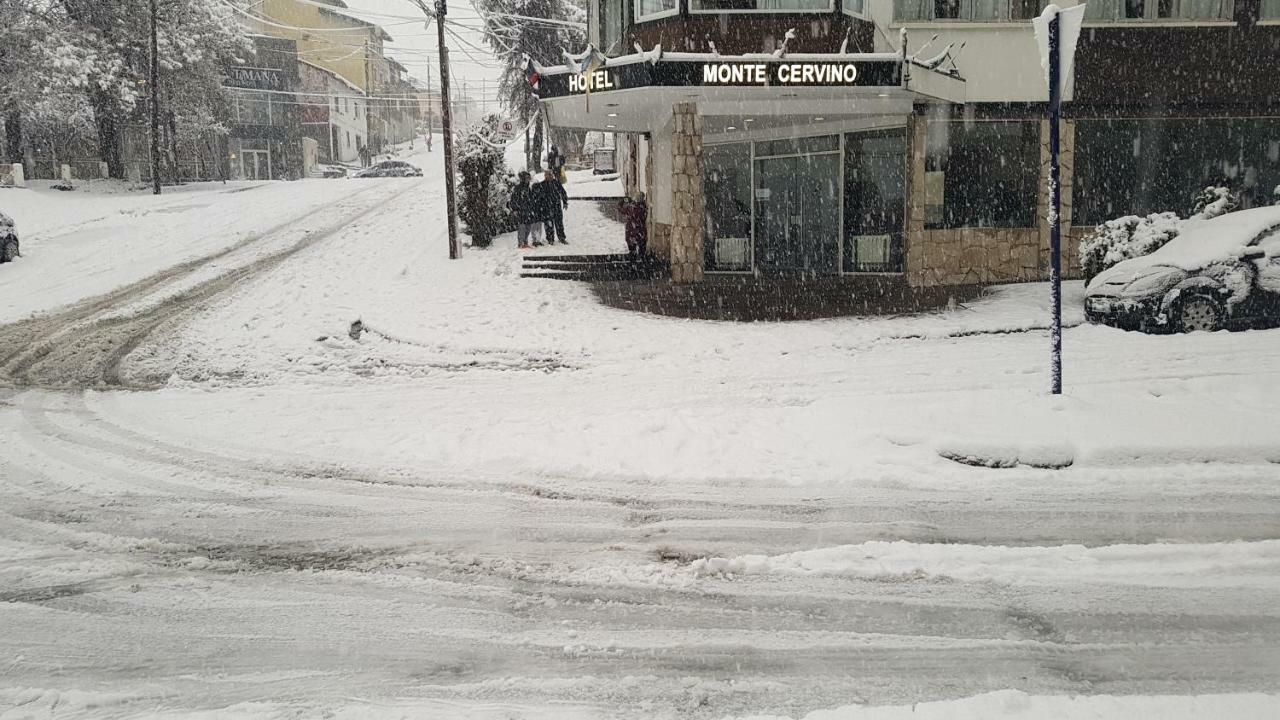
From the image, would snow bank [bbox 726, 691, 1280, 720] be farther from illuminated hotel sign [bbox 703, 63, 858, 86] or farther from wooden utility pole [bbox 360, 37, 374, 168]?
wooden utility pole [bbox 360, 37, 374, 168]

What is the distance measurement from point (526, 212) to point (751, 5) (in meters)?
6.50

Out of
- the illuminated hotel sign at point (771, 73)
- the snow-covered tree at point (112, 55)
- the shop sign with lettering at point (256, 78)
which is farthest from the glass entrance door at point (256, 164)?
the illuminated hotel sign at point (771, 73)

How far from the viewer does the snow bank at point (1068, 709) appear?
11.1 ft

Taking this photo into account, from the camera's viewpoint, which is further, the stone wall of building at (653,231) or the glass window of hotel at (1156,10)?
the stone wall of building at (653,231)

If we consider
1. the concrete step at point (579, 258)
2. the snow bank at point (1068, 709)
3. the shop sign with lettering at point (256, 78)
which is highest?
the shop sign with lettering at point (256, 78)

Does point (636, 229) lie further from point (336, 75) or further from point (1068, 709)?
point (336, 75)

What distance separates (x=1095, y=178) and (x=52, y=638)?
1878 cm

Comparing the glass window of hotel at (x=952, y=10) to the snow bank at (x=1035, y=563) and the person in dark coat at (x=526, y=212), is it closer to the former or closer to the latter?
the person in dark coat at (x=526, y=212)

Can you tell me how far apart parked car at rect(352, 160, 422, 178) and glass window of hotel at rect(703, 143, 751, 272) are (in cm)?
2861

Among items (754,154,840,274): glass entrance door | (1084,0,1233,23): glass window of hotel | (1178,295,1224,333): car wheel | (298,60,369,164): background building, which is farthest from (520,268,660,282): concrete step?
(298,60,369,164): background building

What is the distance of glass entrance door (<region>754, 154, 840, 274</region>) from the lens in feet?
59.1

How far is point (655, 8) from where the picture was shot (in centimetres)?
1616

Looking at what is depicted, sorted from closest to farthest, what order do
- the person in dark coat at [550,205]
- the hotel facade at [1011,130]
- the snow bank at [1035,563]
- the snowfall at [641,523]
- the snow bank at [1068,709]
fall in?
the snow bank at [1068,709]
the snowfall at [641,523]
the snow bank at [1035,563]
the hotel facade at [1011,130]
the person in dark coat at [550,205]

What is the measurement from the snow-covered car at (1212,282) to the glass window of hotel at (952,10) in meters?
7.25
